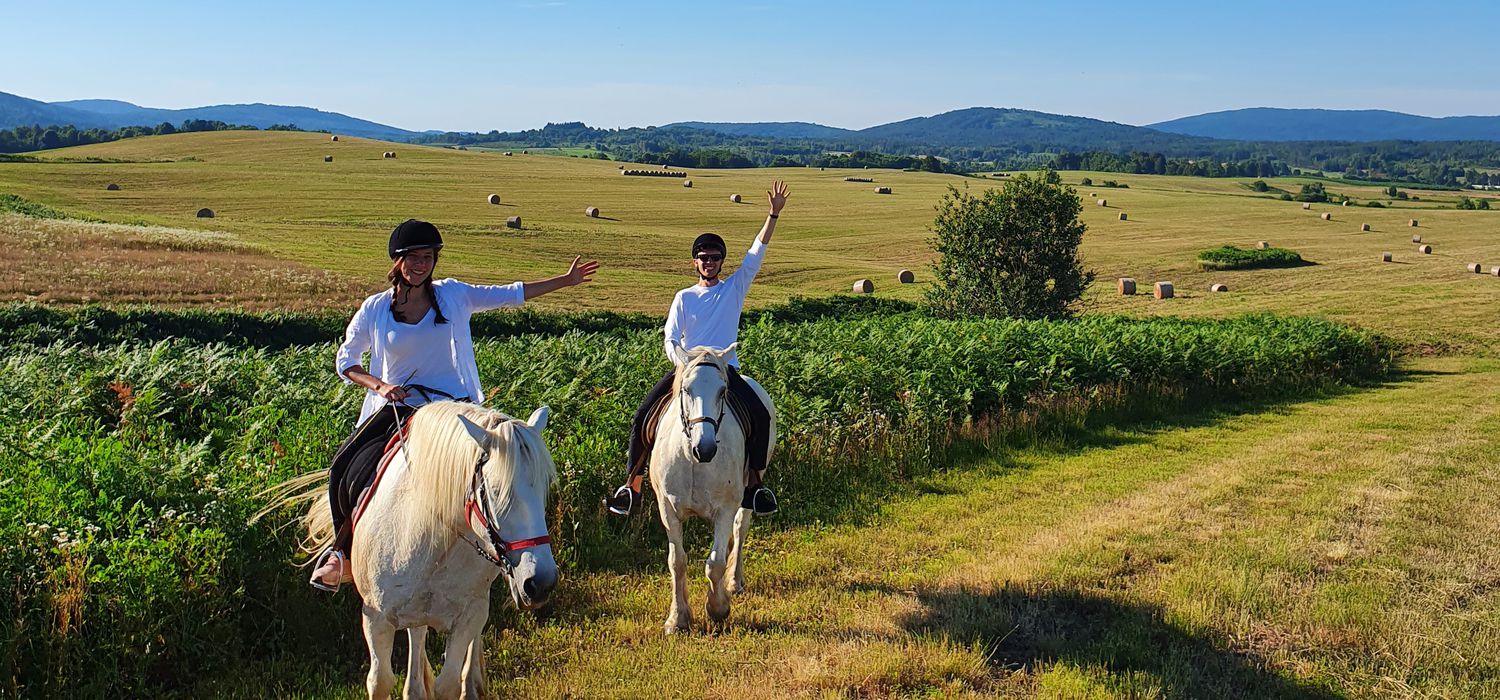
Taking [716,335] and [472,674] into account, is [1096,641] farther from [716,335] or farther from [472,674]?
[472,674]

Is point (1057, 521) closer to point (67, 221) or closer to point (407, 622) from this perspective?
point (407, 622)

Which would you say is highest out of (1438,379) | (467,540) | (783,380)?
(467,540)

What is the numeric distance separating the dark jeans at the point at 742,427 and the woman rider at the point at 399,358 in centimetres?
231

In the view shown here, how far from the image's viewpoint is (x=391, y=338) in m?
5.31

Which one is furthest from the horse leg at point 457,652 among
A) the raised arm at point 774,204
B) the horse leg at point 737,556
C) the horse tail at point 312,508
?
the raised arm at point 774,204

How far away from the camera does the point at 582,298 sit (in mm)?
32594

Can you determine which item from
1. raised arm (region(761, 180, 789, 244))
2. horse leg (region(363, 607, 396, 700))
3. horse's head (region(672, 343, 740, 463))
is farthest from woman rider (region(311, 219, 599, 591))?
raised arm (region(761, 180, 789, 244))

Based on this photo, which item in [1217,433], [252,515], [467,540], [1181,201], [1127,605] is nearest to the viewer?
[467,540]

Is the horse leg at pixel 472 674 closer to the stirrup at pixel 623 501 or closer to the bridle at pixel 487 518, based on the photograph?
the bridle at pixel 487 518

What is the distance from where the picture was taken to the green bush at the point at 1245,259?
46.6m

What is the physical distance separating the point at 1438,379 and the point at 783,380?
1743 centimetres

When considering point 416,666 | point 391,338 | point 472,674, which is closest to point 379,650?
point 416,666

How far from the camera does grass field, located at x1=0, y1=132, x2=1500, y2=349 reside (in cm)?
3603

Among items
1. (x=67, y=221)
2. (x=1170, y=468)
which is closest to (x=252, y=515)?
(x=1170, y=468)
